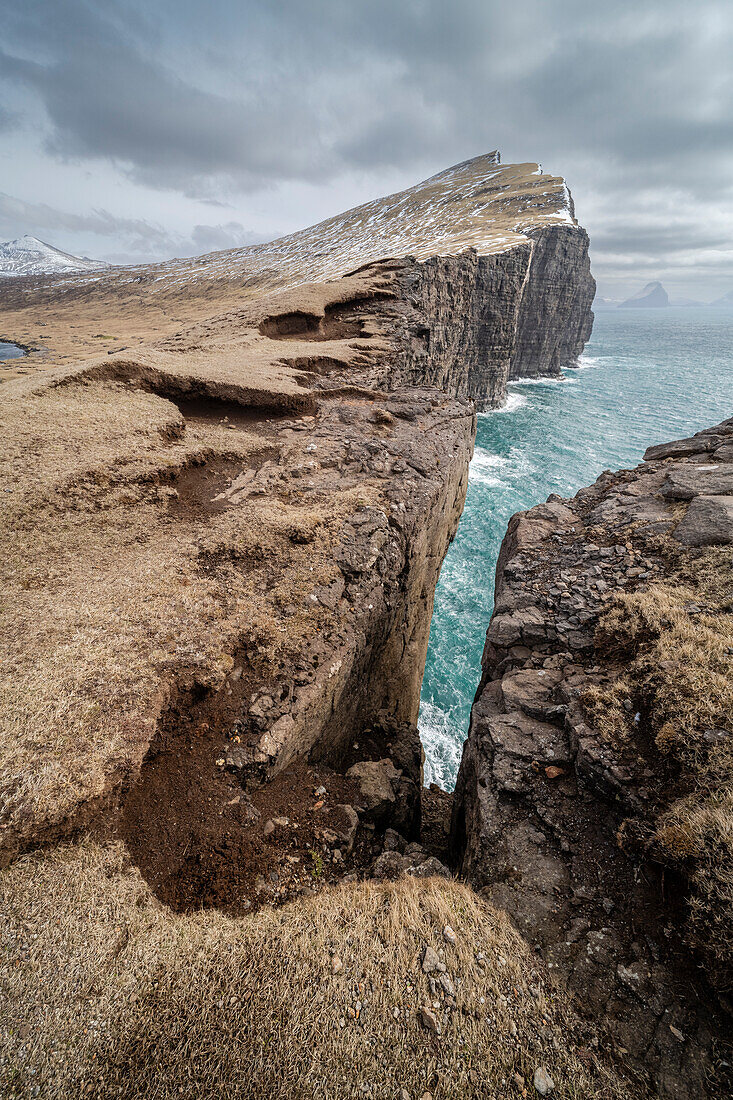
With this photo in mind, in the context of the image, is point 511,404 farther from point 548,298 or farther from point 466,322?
point 548,298

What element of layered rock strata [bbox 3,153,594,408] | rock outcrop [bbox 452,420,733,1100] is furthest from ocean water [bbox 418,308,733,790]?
rock outcrop [bbox 452,420,733,1100]

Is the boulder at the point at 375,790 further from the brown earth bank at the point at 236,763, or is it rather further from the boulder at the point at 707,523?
the boulder at the point at 707,523

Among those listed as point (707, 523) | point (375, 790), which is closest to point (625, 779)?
point (375, 790)

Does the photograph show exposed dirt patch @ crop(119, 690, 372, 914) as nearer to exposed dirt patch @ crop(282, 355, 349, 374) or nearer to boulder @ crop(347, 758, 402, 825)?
boulder @ crop(347, 758, 402, 825)

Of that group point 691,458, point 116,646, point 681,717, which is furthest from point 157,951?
point 691,458

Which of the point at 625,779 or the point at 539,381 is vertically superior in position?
the point at 539,381

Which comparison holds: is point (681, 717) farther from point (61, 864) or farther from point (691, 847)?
point (61, 864)
